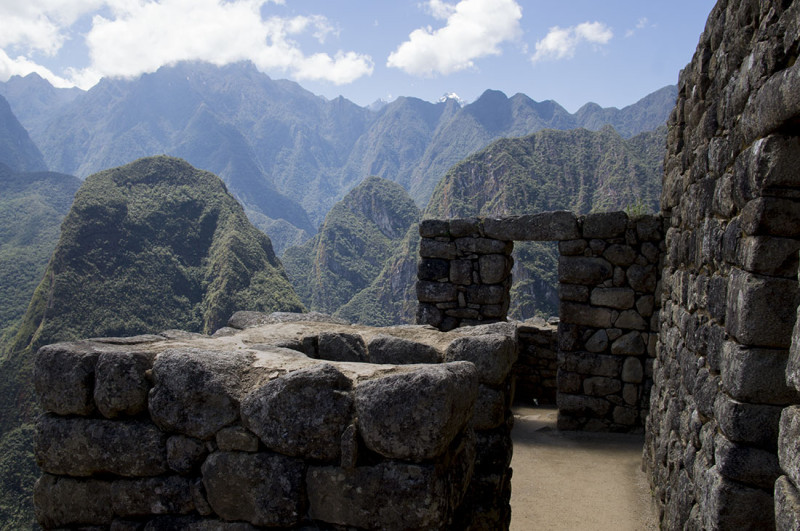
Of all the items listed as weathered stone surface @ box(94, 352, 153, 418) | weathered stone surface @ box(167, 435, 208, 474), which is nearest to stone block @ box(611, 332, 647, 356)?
weathered stone surface @ box(167, 435, 208, 474)

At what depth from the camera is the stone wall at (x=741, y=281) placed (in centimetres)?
255

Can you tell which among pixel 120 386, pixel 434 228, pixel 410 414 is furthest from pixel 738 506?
pixel 434 228

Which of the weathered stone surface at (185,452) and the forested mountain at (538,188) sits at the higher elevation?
the forested mountain at (538,188)

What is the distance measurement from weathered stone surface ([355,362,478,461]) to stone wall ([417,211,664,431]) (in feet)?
19.3

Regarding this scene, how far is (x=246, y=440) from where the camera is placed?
2.44 metres

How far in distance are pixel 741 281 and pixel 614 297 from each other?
5.06 meters

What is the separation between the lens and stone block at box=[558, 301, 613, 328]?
7.77m

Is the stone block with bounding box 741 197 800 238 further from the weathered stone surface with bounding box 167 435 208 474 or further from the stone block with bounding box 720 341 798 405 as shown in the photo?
the weathered stone surface with bounding box 167 435 208 474

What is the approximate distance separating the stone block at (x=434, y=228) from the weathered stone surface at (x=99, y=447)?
20.4 ft

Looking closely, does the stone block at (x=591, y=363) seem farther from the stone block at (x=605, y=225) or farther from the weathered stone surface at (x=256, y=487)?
the weathered stone surface at (x=256, y=487)

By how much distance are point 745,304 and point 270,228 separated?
15870cm

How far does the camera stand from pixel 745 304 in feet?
8.79

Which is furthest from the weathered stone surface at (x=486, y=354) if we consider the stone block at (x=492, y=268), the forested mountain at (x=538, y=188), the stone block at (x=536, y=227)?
the forested mountain at (x=538, y=188)

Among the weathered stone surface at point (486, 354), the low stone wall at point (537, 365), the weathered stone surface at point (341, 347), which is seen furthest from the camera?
the low stone wall at point (537, 365)
